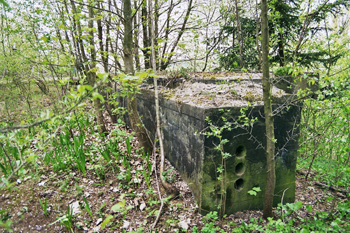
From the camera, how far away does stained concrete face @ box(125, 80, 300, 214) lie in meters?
2.59

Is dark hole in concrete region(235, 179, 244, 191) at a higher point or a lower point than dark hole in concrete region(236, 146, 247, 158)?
lower

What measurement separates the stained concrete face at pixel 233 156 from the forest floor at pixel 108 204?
0.67ft

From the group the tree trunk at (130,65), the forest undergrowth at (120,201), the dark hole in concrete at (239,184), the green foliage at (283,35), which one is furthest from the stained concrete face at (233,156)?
the green foliage at (283,35)

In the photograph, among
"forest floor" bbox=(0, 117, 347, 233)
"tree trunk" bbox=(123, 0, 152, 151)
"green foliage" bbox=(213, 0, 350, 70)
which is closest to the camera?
"forest floor" bbox=(0, 117, 347, 233)

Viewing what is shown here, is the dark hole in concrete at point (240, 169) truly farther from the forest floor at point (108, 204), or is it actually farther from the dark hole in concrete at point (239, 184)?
the forest floor at point (108, 204)

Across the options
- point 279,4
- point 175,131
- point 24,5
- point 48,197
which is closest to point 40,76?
point 24,5

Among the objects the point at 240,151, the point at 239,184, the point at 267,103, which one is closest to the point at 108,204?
the point at 239,184

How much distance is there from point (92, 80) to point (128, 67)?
1323 millimetres

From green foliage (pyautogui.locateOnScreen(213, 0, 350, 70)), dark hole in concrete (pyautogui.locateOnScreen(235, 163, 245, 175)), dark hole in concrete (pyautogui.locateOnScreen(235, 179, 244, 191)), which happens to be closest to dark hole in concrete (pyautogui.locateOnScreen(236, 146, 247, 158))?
dark hole in concrete (pyautogui.locateOnScreen(235, 163, 245, 175))

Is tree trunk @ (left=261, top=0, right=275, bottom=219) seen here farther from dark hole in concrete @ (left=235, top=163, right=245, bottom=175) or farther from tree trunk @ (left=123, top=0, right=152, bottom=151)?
tree trunk @ (left=123, top=0, right=152, bottom=151)

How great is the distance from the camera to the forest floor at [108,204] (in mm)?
2666

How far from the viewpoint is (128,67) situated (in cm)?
358

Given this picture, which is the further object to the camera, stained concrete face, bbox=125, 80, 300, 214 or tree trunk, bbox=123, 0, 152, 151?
tree trunk, bbox=123, 0, 152, 151

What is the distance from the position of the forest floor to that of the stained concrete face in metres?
0.20
